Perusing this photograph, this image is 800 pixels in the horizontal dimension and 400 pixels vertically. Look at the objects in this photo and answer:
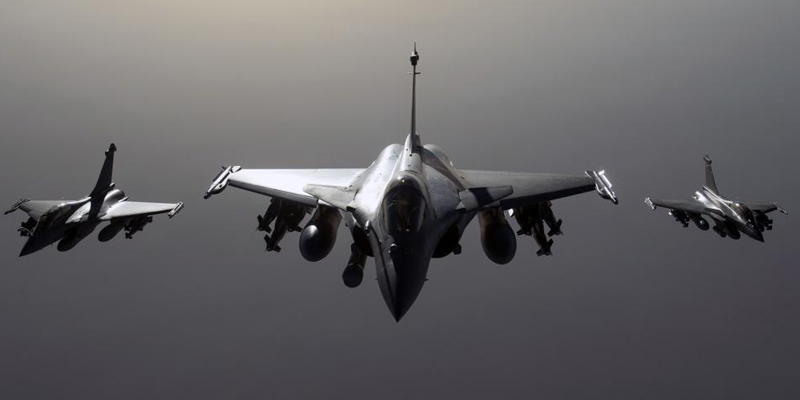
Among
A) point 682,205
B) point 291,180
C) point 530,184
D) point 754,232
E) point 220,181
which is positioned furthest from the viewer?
point 682,205

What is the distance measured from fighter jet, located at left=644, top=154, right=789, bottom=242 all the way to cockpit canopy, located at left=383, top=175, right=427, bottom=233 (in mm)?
9567

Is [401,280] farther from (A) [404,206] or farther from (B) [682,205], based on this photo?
(B) [682,205]

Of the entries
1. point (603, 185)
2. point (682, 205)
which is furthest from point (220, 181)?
point (682, 205)

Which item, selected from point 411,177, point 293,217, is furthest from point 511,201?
point 293,217

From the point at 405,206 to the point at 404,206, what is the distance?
2 centimetres

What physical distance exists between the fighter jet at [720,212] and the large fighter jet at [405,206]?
3.83m

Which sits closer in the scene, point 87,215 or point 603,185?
point 603,185

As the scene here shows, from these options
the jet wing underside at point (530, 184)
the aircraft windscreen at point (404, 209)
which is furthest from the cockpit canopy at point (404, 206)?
the jet wing underside at point (530, 184)

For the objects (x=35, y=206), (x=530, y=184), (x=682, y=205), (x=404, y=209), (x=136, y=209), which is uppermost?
(x=682, y=205)

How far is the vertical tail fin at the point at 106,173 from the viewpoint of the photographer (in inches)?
551

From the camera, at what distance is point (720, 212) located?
14125 mm

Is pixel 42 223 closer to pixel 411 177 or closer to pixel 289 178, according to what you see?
pixel 289 178

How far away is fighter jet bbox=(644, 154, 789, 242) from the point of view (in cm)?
1350

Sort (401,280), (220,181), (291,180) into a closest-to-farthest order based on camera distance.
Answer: (401,280), (291,180), (220,181)
